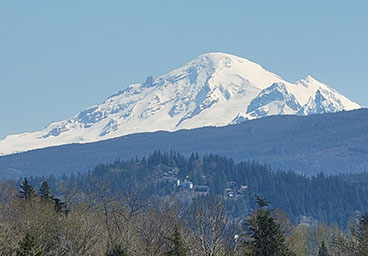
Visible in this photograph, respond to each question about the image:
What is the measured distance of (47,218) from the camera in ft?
266

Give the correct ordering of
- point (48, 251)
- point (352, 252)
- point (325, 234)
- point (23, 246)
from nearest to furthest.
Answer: point (23, 246)
point (48, 251)
point (352, 252)
point (325, 234)

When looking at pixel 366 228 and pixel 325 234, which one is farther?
pixel 325 234

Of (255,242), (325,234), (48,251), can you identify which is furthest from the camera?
(325,234)

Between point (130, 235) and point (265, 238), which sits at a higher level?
point (265, 238)

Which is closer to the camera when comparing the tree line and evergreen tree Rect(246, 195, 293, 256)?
evergreen tree Rect(246, 195, 293, 256)

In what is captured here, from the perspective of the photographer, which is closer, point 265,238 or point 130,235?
point 265,238

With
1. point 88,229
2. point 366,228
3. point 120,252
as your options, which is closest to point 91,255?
point 88,229

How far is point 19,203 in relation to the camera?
9450 centimetres

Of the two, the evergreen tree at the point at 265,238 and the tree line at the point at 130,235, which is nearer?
the evergreen tree at the point at 265,238

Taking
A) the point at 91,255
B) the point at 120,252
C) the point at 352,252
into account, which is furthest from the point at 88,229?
the point at 352,252

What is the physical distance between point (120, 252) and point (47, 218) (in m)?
17.0

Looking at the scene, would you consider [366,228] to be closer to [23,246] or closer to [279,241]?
[279,241]

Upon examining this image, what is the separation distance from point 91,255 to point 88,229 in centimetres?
319

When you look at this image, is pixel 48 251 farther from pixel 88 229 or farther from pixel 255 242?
pixel 255 242
